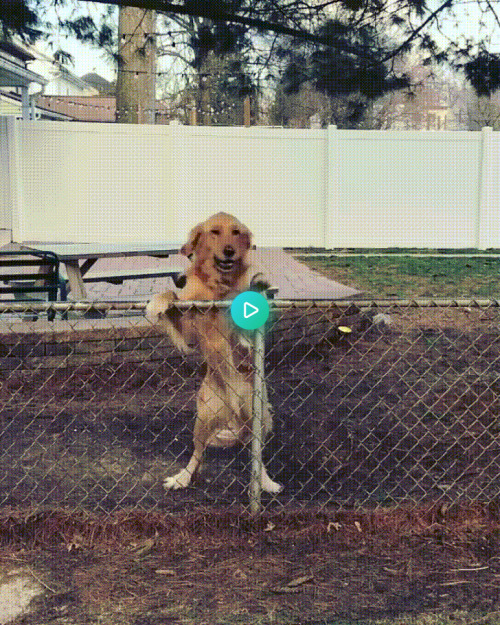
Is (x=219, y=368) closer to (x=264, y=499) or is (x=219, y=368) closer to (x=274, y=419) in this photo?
(x=264, y=499)

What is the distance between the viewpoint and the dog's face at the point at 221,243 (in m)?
4.11

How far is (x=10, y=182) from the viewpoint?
14.2 metres

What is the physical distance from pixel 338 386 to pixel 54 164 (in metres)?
9.90

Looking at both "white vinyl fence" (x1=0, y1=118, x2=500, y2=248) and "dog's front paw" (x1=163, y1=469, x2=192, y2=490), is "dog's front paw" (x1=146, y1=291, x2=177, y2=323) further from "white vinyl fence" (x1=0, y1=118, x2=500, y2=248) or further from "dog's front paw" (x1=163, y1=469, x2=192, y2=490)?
"white vinyl fence" (x1=0, y1=118, x2=500, y2=248)

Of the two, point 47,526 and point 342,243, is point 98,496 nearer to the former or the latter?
point 47,526

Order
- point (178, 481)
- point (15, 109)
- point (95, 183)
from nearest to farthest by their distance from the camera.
Result: point (178, 481), point (95, 183), point (15, 109)

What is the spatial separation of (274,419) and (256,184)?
34.1 feet

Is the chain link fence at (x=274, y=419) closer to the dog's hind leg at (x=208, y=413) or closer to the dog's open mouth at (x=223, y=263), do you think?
the dog's hind leg at (x=208, y=413)

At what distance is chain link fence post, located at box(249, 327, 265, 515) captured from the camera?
3514mm

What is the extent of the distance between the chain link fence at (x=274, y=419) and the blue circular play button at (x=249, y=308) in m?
0.19

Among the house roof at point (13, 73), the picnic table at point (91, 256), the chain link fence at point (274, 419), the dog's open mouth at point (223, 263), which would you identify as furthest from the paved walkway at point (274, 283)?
the house roof at point (13, 73)

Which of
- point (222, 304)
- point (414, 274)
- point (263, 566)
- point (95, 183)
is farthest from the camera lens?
point (95, 183)

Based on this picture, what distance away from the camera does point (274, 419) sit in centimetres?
516

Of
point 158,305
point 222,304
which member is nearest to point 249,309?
point 222,304
